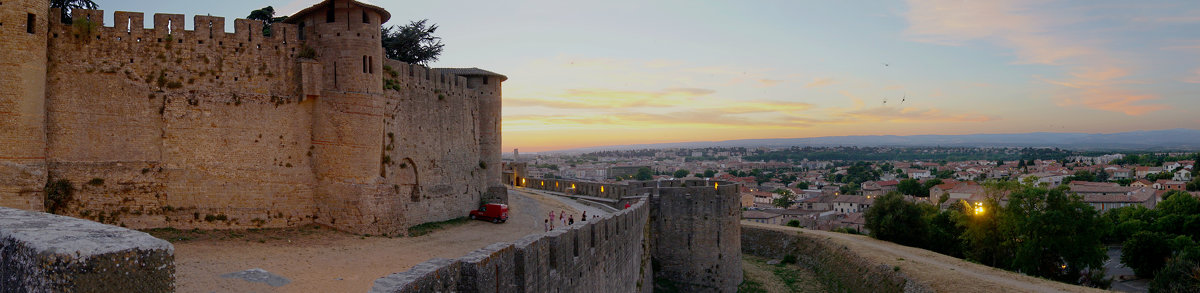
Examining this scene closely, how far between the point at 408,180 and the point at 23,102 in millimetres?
10483

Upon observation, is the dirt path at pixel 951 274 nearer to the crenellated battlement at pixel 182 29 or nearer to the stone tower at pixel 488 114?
the stone tower at pixel 488 114

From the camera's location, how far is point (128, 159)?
17.5 meters

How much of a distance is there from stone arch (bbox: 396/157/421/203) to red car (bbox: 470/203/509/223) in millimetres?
3561

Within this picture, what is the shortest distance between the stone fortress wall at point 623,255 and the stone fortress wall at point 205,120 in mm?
8110

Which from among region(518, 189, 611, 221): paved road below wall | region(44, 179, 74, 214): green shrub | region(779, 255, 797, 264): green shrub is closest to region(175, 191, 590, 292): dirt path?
region(44, 179, 74, 214): green shrub

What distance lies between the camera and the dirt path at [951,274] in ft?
80.7

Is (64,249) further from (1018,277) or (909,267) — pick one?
(1018,277)

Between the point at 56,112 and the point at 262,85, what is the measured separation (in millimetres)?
4527

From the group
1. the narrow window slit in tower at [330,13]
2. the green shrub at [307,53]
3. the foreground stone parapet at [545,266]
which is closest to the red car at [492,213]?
the foreground stone parapet at [545,266]

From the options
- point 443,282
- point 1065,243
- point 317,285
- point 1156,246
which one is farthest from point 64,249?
point 1156,246

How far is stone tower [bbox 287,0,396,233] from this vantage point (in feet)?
65.9

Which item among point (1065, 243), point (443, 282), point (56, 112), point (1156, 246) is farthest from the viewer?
point (1156, 246)

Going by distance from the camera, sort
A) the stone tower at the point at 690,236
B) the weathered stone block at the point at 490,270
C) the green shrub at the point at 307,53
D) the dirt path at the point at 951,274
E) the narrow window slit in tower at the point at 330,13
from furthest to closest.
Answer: the stone tower at the point at 690,236 → the dirt path at the point at 951,274 → the narrow window slit in tower at the point at 330,13 → the green shrub at the point at 307,53 → the weathered stone block at the point at 490,270

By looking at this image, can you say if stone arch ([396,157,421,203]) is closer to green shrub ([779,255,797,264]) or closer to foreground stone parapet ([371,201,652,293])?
foreground stone parapet ([371,201,652,293])
